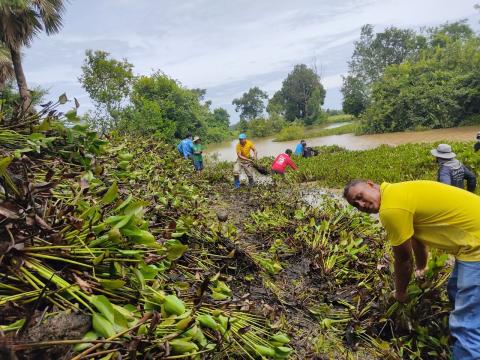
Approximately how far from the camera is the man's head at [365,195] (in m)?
2.50

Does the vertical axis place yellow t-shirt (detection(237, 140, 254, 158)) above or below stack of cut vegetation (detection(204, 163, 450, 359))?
above

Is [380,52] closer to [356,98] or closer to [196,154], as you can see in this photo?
[356,98]

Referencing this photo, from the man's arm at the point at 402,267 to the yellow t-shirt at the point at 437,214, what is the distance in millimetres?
61

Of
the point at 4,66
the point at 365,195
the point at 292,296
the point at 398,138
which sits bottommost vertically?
the point at 398,138

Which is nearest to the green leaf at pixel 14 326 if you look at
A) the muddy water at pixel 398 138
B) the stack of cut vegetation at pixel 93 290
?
the stack of cut vegetation at pixel 93 290

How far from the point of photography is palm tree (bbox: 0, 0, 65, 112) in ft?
42.2

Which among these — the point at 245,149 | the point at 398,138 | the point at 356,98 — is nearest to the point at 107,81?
the point at 245,149

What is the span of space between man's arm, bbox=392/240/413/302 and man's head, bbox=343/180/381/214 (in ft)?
0.97

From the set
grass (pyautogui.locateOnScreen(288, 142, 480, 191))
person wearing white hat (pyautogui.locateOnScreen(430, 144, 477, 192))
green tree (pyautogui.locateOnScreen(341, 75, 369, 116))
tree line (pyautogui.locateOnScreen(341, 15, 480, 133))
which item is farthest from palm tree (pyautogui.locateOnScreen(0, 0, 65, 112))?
green tree (pyautogui.locateOnScreen(341, 75, 369, 116))

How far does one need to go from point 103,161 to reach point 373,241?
10.5ft

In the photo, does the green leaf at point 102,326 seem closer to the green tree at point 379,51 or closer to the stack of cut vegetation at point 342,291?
the stack of cut vegetation at point 342,291

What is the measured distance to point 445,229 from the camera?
7.91 ft

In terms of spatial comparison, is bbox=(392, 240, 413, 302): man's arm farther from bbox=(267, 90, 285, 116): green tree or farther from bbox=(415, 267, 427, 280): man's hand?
bbox=(267, 90, 285, 116): green tree

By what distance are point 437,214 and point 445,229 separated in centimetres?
12
